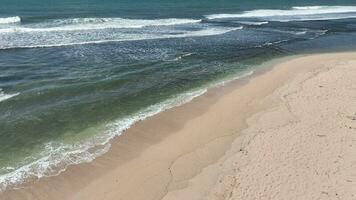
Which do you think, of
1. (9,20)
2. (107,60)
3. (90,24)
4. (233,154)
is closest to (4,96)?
(107,60)

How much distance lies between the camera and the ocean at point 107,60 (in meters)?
17.3

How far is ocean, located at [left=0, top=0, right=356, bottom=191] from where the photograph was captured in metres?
17.3

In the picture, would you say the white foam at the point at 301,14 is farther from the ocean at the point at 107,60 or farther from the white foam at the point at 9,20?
the white foam at the point at 9,20

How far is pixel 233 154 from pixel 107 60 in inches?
594

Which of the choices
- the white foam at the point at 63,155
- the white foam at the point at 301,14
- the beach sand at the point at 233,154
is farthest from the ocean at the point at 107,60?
the beach sand at the point at 233,154

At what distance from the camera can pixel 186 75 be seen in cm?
2577

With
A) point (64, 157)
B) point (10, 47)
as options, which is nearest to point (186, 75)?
point (64, 157)

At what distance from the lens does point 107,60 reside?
2877 cm

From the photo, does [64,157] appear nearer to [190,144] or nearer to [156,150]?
[156,150]

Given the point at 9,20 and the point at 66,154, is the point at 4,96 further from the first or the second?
the point at 9,20

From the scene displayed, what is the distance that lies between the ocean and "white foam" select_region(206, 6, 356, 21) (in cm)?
17

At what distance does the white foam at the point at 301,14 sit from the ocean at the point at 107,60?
0.17 metres

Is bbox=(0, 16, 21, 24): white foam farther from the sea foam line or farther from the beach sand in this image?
the sea foam line

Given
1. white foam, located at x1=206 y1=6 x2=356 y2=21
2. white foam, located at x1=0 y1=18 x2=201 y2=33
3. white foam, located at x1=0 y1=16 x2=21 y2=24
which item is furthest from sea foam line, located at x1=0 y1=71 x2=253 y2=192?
white foam, located at x1=206 y1=6 x2=356 y2=21
